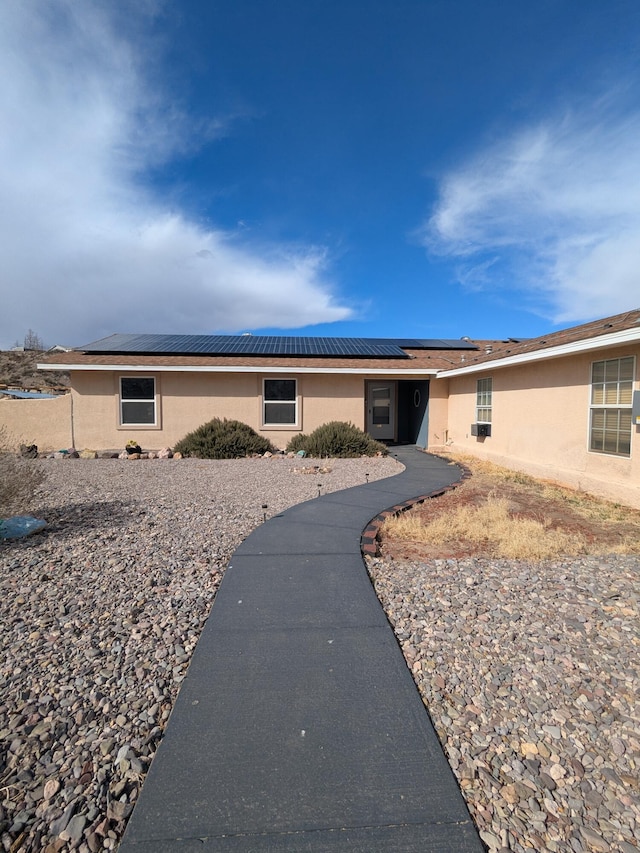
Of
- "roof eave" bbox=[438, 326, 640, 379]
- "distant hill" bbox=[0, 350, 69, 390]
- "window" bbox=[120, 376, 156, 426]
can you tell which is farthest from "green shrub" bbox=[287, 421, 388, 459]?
"distant hill" bbox=[0, 350, 69, 390]

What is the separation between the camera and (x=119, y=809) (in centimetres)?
192

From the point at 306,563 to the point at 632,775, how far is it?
303 cm

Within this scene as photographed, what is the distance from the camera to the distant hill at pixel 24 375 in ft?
91.5

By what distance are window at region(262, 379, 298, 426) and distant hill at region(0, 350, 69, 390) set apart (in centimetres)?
1895

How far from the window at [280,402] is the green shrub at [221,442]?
3.73ft

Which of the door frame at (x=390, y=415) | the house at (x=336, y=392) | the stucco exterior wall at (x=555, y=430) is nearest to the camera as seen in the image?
the stucco exterior wall at (x=555, y=430)

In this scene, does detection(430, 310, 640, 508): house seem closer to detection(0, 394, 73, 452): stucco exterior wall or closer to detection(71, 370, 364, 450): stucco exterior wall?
detection(71, 370, 364, 450): stucco exterior wall

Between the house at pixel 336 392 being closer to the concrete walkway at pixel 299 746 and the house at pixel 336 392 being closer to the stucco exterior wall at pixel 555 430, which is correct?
the stucco exterior wall at pixel 555 430

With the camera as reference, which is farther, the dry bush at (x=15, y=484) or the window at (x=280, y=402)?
the window at (x=280, y=402)

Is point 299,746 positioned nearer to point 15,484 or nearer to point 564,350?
point 15,484

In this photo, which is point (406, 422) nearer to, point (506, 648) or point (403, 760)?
point (506, 648)

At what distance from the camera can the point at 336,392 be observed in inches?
595

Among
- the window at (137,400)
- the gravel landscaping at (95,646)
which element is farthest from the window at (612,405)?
the window at (137,400)

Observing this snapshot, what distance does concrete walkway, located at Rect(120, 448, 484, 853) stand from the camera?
70.6 inches
